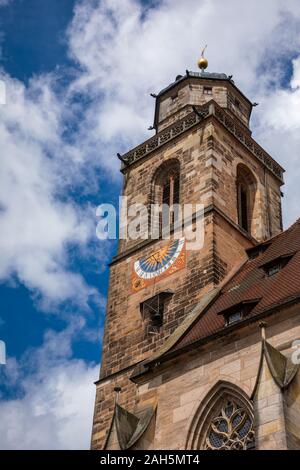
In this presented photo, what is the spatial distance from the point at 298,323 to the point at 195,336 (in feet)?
7.62

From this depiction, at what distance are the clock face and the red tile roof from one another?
159cm

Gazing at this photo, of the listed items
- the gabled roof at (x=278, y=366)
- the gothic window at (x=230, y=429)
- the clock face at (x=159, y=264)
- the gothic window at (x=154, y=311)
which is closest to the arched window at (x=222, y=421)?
the gothic window at (x=230, y=429)

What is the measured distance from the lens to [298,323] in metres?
11.2

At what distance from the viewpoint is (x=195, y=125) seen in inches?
778

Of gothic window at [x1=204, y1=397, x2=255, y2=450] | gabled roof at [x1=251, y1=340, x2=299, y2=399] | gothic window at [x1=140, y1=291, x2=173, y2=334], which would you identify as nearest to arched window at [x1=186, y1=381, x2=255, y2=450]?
gothic window at [x1=204, y1=397, x2=255, y2=450]

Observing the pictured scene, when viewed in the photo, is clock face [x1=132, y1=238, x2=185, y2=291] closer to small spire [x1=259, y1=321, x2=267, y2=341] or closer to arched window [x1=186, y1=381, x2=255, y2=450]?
arched window [x1=186, y1=381, x2=255, y2=450]

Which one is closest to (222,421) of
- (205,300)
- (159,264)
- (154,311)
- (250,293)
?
(250,293)

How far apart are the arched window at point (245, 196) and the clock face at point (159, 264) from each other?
214 cm

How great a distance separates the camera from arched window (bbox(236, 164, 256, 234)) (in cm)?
1911

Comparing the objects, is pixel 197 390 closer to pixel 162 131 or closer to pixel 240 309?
pixel 240 309

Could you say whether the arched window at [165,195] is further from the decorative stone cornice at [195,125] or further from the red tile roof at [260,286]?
the red tile roof at [260,286]

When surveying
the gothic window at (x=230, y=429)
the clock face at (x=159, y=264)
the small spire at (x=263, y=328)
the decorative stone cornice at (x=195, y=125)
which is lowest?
the gothic window at (x=230, y=429)

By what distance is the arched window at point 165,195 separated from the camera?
18844mm
